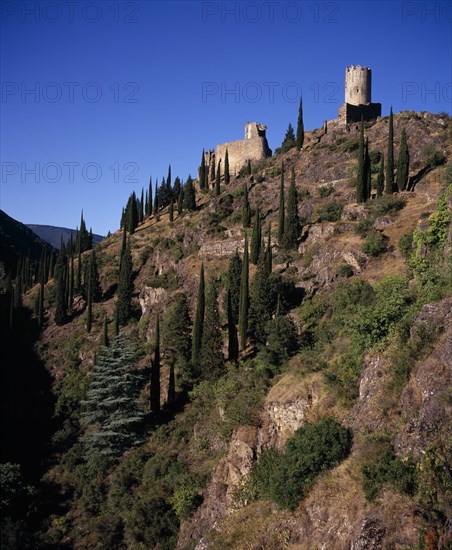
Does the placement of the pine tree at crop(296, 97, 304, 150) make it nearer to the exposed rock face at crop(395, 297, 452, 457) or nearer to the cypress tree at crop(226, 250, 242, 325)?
the cypress tree at crop(226, 250, 242, 325)

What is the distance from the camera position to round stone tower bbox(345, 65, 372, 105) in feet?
266

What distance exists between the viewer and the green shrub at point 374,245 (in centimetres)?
4222

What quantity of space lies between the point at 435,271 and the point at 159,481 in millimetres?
21212

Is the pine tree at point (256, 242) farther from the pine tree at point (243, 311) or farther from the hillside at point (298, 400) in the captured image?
the pine tree at point (243, 311)

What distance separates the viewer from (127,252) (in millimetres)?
63000

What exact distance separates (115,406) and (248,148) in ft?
195

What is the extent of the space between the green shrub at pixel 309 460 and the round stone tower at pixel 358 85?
7048cm

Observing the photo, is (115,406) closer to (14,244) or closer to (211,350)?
(211,350)

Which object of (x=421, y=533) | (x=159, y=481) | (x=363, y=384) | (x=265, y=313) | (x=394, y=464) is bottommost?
(x=159, y=481)

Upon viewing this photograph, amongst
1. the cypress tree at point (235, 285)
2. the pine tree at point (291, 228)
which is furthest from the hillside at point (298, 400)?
the cypress tree at point (235, 285)

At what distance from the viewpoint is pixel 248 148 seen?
8788cm

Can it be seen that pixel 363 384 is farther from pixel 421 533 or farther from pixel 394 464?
pixel 421 533

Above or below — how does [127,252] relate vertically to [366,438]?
above

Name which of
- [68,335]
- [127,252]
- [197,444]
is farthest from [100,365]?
[127,252]
